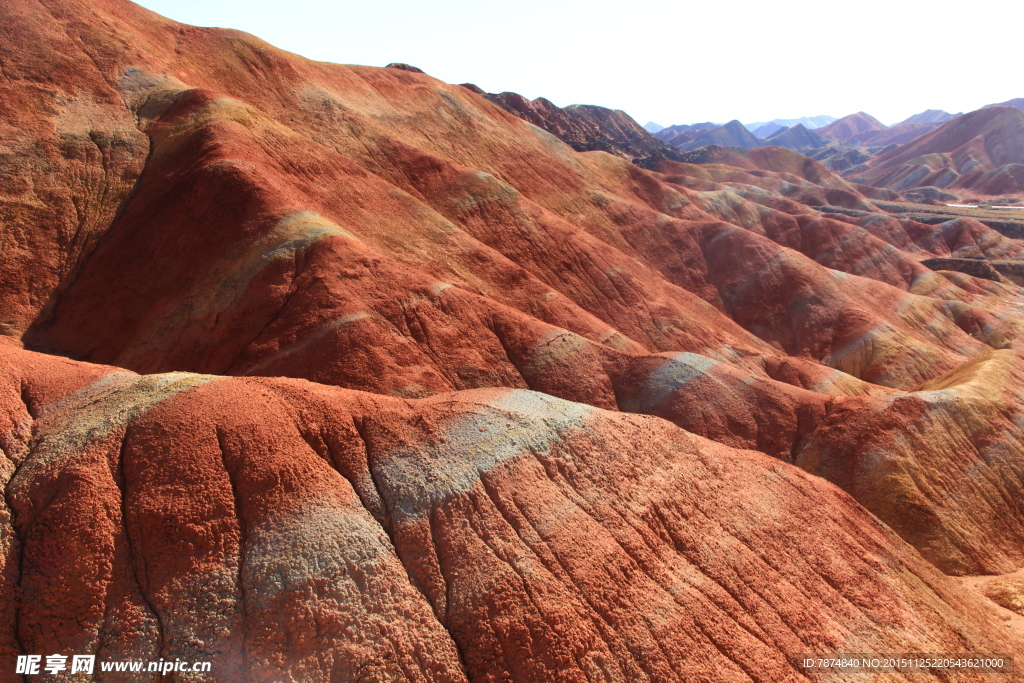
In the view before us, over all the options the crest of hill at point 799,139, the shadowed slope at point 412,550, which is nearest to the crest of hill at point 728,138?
the crest of hill at point 799,139

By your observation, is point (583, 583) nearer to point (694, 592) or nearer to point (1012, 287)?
point (694, 592)

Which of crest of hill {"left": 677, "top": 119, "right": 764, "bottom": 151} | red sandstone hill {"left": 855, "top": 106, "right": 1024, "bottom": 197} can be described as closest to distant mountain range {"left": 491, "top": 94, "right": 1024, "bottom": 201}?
red sandstone hill {"left": 855, "top": 106, "right": 1024, "bottom": 197}

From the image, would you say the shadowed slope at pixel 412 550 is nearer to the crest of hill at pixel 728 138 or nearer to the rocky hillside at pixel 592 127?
the rocky hillside at pixel 592 127

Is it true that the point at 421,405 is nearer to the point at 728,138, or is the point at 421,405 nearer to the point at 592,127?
the point at 592,127

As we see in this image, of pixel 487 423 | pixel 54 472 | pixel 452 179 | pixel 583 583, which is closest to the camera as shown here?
pixel 54 472

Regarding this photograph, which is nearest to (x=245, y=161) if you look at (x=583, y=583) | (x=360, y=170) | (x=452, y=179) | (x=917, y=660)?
(x=360, y=170)

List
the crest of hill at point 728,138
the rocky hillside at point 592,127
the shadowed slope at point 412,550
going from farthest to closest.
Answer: the crest of hill at point 728,138 < the rocky hillside at point 592,127 < the shadowed slope at point 412,550
